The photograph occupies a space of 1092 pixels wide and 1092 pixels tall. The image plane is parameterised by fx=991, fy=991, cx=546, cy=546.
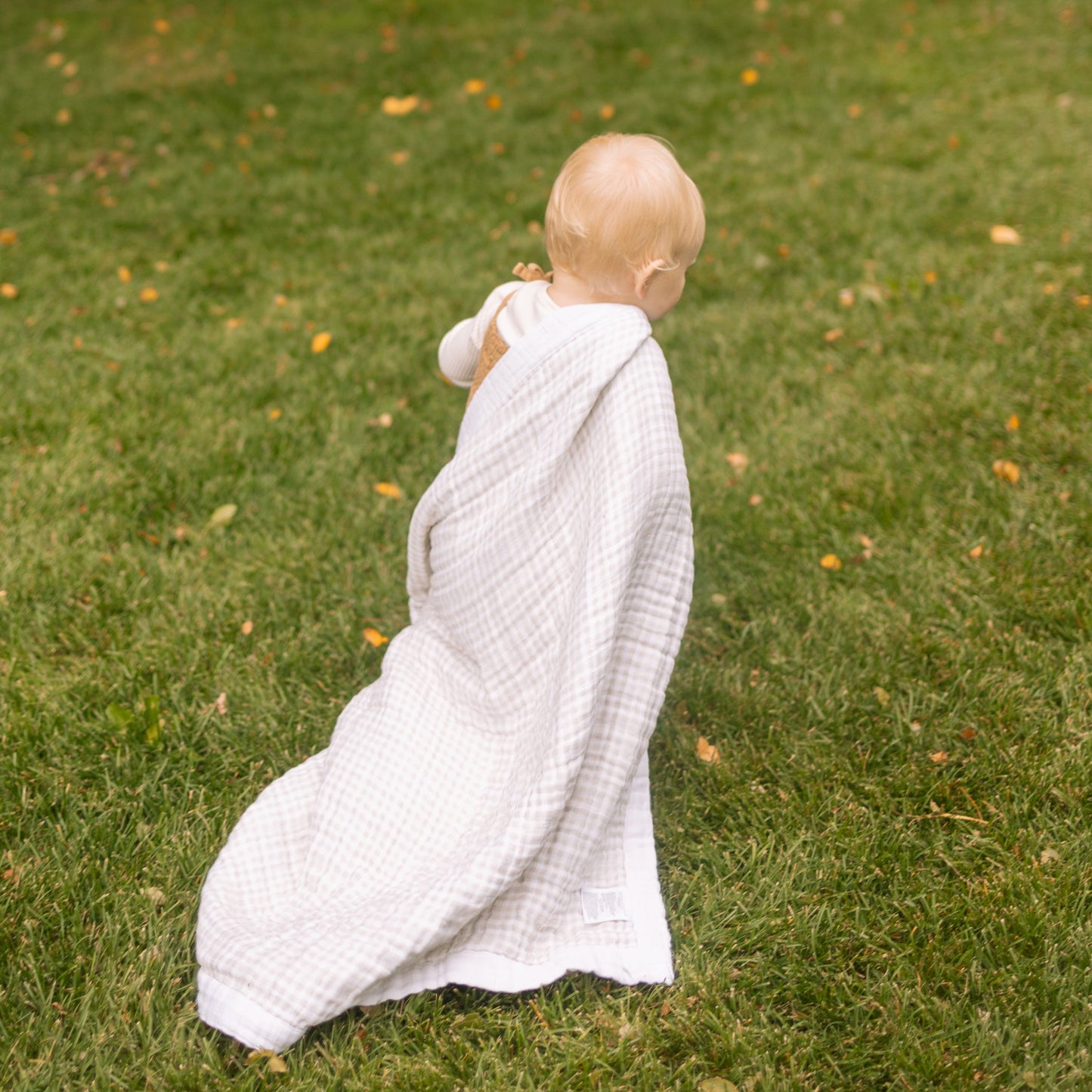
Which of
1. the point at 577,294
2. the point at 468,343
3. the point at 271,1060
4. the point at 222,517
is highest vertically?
the point at 577,294

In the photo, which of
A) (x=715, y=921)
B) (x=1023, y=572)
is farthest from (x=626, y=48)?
(x=715, y=921)

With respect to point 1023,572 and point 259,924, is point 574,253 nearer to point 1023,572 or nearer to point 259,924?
point 259,924

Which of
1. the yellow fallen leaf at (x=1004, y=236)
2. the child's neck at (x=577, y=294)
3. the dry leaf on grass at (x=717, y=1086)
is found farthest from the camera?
the yellow fallen leaf at (x=1004, y=236)

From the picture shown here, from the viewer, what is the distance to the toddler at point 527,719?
1872 millimetres

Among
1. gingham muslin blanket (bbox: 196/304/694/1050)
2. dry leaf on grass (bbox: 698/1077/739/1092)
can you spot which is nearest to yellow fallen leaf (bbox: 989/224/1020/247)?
gingham muslin blanket (bbox: 196/304/694/1050)

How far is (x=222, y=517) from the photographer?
10.7 feet

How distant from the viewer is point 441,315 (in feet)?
14.5

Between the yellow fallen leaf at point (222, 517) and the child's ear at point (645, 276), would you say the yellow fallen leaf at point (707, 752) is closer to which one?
the child's ear at point (645, 276)

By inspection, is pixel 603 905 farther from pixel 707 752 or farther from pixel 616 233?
pixel 616 233

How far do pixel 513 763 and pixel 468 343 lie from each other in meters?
0.95

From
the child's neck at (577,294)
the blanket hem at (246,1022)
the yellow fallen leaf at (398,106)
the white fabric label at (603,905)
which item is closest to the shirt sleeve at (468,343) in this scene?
the child's neck at (577,294)

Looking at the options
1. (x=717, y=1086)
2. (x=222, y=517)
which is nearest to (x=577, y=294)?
(x=717, y=1086)

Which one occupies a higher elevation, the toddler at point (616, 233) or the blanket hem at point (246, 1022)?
the toddler at point (616, 233)

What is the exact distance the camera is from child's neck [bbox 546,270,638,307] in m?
2.03
